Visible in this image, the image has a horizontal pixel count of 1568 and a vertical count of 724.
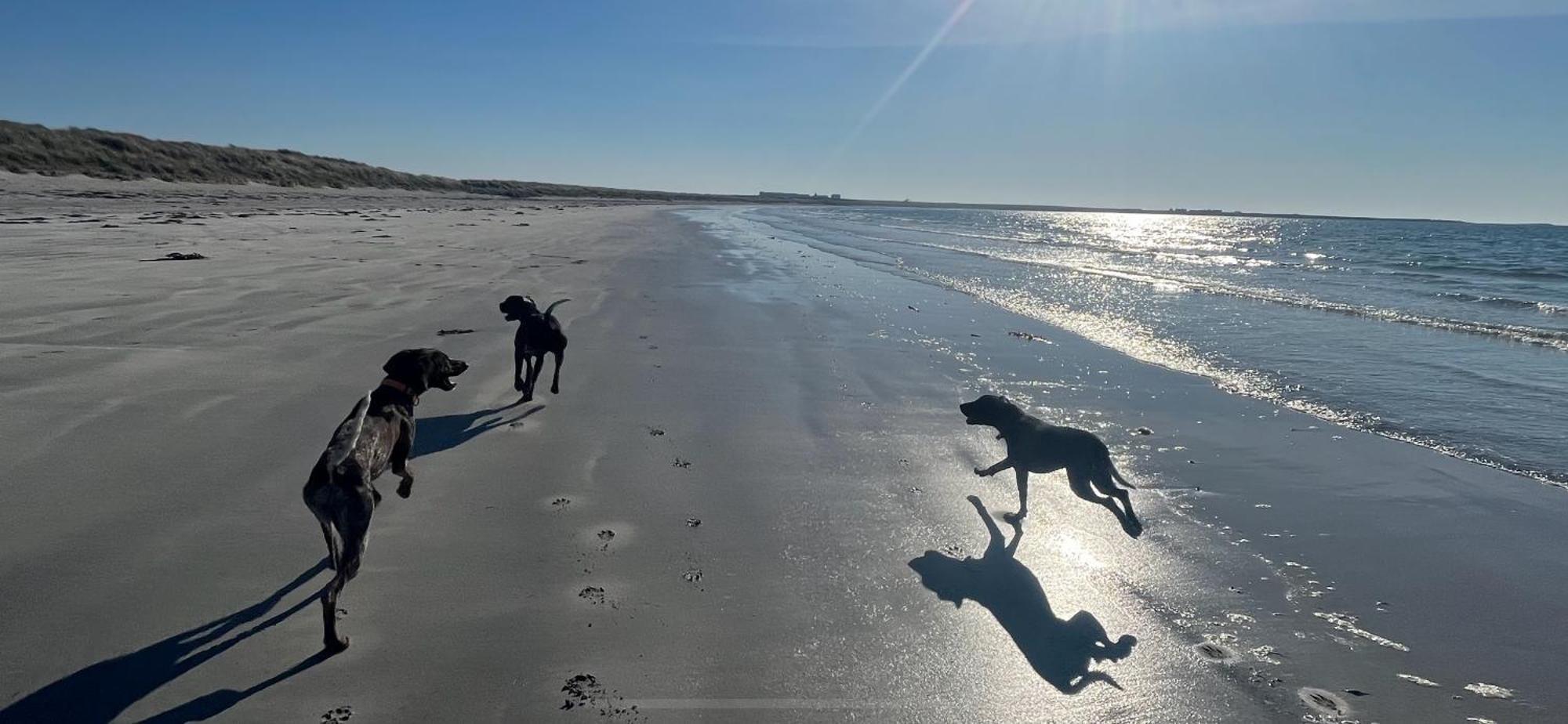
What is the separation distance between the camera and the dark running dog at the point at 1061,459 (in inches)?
206

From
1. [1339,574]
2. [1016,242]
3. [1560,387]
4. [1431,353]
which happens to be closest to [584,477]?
[1339,574]

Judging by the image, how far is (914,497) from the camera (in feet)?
18.7

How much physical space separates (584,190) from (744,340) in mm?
135833

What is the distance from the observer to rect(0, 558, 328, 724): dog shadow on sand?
3055mm

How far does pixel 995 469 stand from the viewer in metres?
5.97

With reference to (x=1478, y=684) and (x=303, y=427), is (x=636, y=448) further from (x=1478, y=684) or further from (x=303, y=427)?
(x=1478, y=684)

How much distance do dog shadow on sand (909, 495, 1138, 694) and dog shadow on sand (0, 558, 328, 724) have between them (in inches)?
118

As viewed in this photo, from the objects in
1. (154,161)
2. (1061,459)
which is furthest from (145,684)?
(154,161)

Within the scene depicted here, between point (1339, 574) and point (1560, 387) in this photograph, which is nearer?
point (1339, 574)

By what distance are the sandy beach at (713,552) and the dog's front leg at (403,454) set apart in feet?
0.90

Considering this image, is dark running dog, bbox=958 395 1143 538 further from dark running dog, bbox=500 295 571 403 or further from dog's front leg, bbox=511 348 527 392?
dog's front leg, bbox=511 348 527 392

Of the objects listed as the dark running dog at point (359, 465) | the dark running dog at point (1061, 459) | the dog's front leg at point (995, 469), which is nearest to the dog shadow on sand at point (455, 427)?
the dark running dog at point (359, 465)

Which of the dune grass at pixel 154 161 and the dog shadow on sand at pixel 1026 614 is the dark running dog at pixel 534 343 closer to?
the dog shadow on sand at pixel 1026 614

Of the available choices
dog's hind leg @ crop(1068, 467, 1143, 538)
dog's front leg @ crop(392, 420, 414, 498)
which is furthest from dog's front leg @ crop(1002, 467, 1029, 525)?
dog's front leg @ crop(392, 420, 414, 498)
